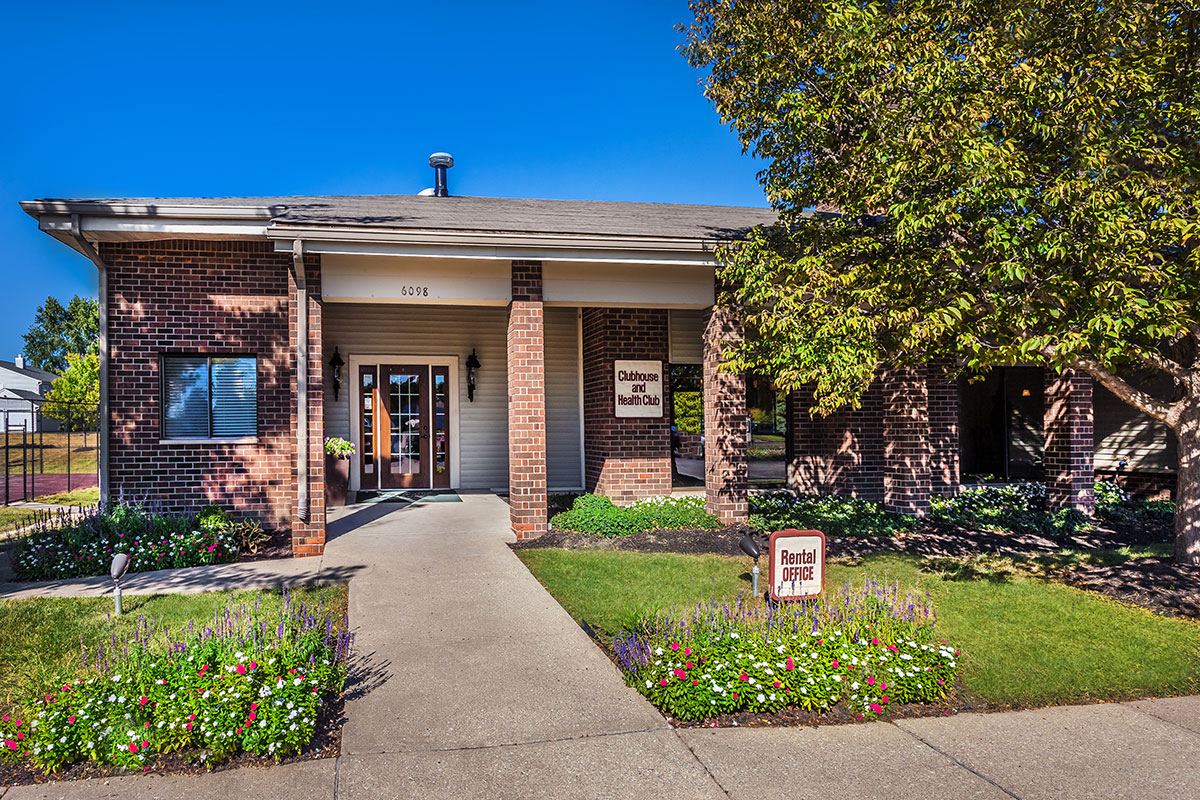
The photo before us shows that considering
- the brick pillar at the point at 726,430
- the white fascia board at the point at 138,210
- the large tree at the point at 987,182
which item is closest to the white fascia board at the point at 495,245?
the brick pillar at the point at 726,430

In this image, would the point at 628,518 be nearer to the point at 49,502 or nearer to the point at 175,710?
the point at 175,710

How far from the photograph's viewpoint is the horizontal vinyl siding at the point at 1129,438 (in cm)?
1369

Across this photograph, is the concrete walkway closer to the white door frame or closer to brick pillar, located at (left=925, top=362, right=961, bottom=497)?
brick pillar, located at (left=925, top=362, right=961, bottom=497)

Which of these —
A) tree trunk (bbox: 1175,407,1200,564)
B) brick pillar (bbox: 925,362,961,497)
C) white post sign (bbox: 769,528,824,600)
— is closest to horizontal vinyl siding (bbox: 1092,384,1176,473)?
brick pillar (bbox: 925,362,961,497)

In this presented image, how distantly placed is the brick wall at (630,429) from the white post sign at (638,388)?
94 mm

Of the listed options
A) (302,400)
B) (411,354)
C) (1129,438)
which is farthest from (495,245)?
(1129,438)

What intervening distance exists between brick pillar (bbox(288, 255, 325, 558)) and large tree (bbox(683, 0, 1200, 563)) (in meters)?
4.86

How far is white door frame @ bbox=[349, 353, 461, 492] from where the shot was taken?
1342 centimetres

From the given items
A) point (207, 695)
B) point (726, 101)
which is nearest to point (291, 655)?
point (207, 695)

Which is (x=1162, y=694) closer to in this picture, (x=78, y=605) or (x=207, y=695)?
(x=207, y=695)

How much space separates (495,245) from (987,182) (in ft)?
17.1

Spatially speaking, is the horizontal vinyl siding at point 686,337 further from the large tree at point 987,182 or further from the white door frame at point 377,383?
the large tree at point 987,182

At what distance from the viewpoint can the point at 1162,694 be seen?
479 centimetres

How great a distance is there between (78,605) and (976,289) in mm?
8219
